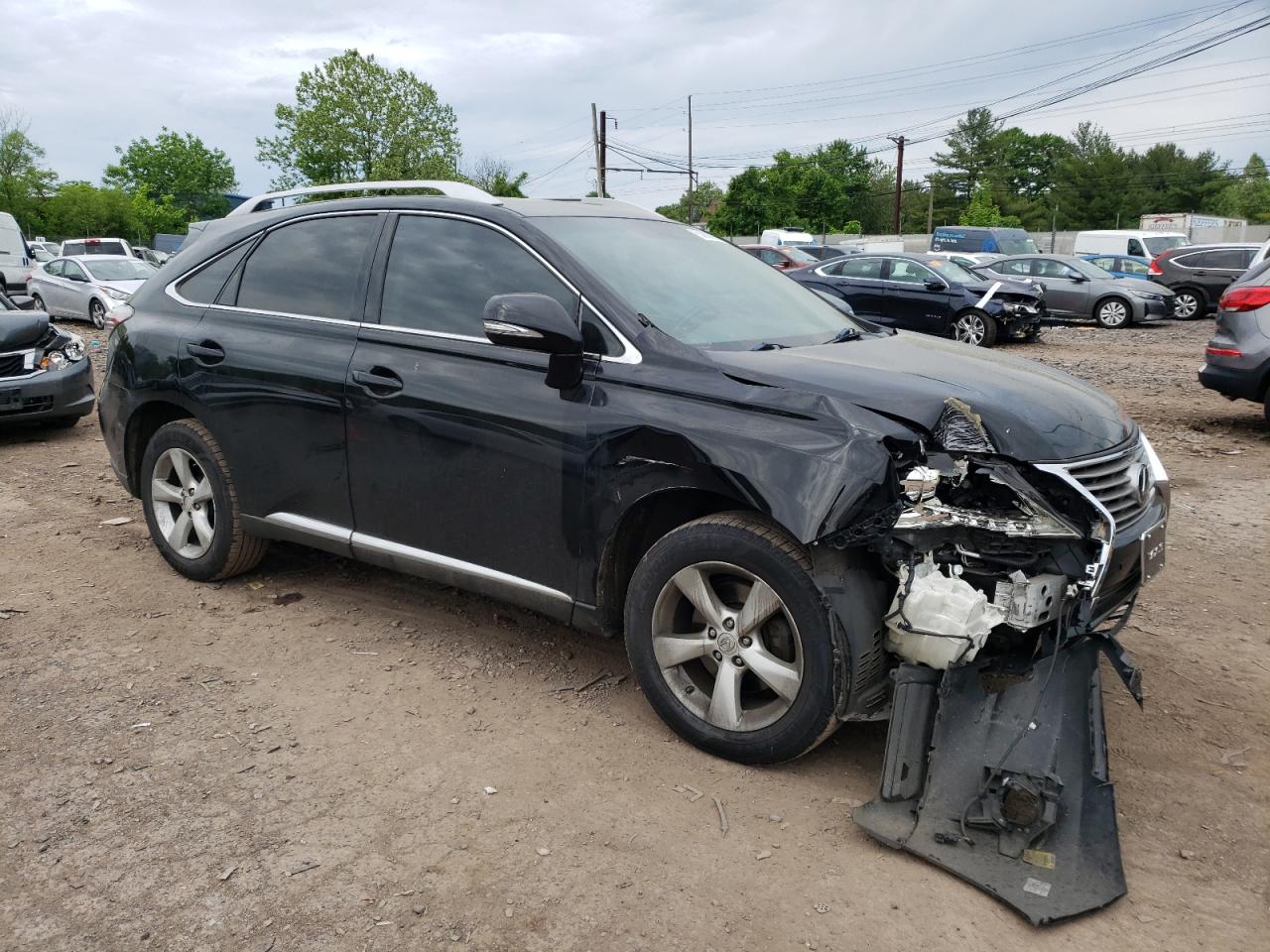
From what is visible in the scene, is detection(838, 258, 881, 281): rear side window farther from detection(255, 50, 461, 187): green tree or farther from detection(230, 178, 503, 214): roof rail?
detection(255, 50, 461, 187): green tree

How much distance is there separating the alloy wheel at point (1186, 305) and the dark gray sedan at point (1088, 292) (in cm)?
124

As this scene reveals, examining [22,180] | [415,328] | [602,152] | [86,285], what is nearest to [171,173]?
[22,180]

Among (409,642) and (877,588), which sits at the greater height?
(877,588)

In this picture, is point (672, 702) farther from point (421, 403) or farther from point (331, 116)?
point (331, 116)

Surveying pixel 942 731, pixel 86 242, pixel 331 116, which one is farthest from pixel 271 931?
pixel 331 116

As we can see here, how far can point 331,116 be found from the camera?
5084 cm

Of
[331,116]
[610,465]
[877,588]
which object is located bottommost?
[877,588]

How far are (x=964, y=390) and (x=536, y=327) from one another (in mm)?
1388

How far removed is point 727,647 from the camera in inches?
125

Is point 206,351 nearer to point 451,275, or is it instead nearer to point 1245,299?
point 451,275

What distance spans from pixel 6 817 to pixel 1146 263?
→ 26.7 metres

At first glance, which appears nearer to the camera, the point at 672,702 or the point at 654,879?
the point at 654,879

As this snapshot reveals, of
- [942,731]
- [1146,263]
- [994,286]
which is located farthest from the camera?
[1146,263]

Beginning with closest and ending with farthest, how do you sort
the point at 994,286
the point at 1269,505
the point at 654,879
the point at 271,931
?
the point at 271,931 < the point at 654,879 < the point at 1269,505 < the point at 994,286
